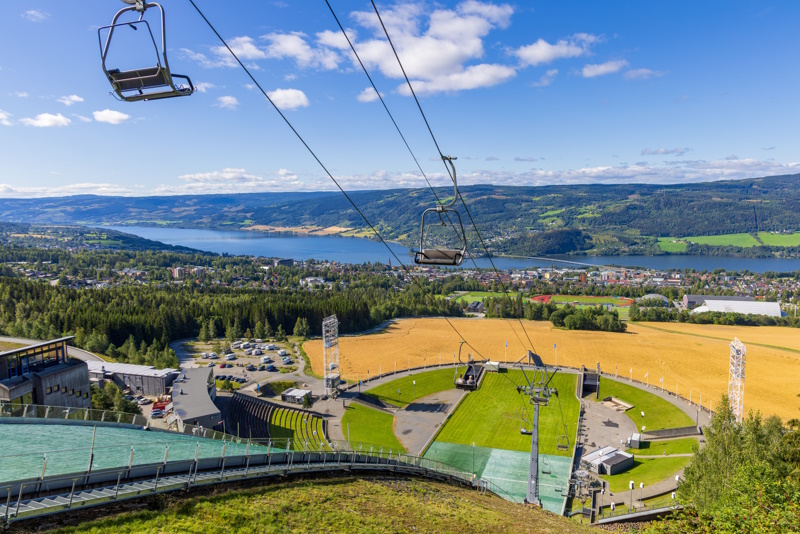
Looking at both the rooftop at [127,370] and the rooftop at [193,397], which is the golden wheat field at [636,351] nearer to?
the rooftop at [127,370]

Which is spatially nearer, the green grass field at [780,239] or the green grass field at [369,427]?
the green grass field at [369,427]

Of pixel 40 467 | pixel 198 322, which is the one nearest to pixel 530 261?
pixel 198 322

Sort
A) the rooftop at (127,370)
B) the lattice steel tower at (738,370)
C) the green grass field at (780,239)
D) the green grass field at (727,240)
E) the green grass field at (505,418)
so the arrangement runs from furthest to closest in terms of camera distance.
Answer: the green grass field at (727,240) < the green grass field at (780,239) < the rooftop at (127,370) < the green grass field at (505,418) < the lattice steel tower at (738,370)

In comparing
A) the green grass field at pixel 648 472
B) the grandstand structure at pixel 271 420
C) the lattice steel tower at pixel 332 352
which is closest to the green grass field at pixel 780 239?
the green grass field at pixel 648 472

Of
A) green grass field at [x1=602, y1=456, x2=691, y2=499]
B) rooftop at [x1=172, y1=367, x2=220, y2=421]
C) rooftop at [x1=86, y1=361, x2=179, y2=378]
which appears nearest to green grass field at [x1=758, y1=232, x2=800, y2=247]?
green grass field at [x1=602, y1=456, x2=691, y2=499]

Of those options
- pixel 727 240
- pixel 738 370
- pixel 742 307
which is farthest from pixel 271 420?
pixel 727 240

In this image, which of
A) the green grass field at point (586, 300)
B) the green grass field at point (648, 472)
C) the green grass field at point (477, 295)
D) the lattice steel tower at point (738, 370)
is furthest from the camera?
the green grass field at point (477, 295)
